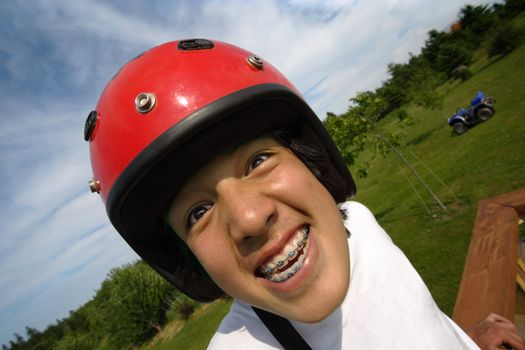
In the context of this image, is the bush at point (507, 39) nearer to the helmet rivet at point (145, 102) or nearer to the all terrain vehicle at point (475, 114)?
the all terrain vehicle at point (475, 114)

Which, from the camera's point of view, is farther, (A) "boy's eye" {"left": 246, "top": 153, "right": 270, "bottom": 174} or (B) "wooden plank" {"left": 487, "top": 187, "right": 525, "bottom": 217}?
(B) "wooden plank" {"left": 487, "top": 187, "right": 525, "bottom": 217}

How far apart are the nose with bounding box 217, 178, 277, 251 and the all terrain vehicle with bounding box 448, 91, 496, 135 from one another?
16.3m

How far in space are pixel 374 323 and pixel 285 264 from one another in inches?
26.0

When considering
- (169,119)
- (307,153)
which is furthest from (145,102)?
(307,153)

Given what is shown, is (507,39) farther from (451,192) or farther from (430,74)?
(451,192)

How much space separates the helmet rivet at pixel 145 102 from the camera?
1359 millimetres

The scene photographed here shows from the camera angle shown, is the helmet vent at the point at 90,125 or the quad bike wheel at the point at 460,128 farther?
the quad bike wheel at the point at 460,128

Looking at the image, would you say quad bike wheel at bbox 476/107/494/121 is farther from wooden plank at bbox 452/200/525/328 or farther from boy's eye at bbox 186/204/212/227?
boy's eye at bbox 186/204/212/227

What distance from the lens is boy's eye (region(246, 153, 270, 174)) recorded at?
4.64 feet

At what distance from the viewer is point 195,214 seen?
1.41m

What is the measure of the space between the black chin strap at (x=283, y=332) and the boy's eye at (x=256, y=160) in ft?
2.32

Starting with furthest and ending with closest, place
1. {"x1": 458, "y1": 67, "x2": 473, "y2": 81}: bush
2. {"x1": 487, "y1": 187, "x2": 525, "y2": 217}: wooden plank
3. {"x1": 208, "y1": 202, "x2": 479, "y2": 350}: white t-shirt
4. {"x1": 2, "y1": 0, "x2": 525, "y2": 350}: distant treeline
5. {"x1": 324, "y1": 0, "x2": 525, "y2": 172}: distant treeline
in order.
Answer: {"x1": 458, "y1": 67, "x2": 473, "y2": 81}: bush
{"x1": 2, "y1": 0, "x2": 525, "y2": 350}: distant treeline
{"x1": 324, "y1": 0, "x2": 525, "y2": 172}: distant treeline
{"x1": 487, "y1": 187, "x2": 525, "y2": 217}: wooden plank
{"x1": 208, "y1": 202, "x2": 479, "y2": 350}: white t-shirt

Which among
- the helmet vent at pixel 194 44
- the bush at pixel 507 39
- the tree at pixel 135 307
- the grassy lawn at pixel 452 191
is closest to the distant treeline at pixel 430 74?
the bush at pixel 507 39

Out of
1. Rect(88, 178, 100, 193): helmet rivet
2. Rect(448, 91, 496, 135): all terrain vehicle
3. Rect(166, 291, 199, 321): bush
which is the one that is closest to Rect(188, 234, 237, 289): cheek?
Rect(88, 178, 100, 193): helmet rivet
